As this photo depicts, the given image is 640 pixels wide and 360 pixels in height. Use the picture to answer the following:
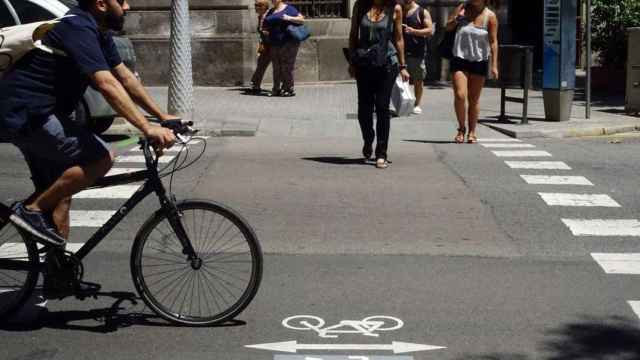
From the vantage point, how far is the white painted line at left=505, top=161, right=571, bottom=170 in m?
12.1

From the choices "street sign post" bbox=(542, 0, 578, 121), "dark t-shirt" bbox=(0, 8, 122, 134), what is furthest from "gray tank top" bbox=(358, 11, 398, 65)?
"dark t-shirt" bbox=(0, 8, 122, 134)

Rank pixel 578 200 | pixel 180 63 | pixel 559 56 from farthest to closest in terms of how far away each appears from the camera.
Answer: pixel 559 56
pixel 180 63
pixel 578 200

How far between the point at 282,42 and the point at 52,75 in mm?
13328

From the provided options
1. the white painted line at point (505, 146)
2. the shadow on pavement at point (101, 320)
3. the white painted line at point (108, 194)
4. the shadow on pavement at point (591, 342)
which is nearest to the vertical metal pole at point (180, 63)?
the white painted line at point (505, 146)

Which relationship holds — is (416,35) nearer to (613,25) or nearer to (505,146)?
(505,146)

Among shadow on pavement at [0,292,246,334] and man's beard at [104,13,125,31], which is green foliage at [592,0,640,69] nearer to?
shadow on pavement at [0,292,246,334]

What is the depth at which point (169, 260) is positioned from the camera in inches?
247

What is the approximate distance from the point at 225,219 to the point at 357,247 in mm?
2351

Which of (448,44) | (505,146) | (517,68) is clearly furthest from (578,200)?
(517,68)

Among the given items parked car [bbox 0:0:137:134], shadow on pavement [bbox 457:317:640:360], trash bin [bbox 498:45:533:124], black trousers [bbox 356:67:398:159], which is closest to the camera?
shadow on pavement [bbox 457:317:640:360]

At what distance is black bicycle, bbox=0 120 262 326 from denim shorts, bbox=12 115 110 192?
0.56 ft

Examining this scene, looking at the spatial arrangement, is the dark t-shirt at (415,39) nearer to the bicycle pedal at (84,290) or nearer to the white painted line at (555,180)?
the white painted line at (555,180)

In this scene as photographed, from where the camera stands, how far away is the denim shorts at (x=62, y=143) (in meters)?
6.04

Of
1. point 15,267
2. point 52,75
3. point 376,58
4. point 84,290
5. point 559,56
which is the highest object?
point 52,75
